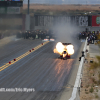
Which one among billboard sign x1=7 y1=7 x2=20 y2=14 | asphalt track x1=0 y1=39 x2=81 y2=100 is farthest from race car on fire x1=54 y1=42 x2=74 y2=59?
billboard sign x1=7 y1=7 x2=20 y2=14

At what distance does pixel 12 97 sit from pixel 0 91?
1.58 metres

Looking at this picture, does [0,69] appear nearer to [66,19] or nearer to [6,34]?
[6,34]

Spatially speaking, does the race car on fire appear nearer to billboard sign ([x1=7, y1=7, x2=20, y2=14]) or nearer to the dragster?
the dragster

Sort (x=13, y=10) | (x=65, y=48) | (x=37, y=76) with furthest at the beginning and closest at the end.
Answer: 1. (x=13, y=10)
2. (x=65, y=48)
3. (x=37, y=76)

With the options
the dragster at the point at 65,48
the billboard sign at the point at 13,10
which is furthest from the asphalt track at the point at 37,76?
the billboard sign at the point at 13,10

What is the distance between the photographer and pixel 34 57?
31156mm

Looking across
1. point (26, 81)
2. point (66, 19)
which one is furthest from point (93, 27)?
point (26, 81)

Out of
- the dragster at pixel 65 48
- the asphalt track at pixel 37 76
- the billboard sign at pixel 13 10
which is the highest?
the billboard sign at pixel 13 10

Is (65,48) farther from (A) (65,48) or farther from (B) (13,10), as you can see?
(B) (13,10)

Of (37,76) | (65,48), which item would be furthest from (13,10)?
(37,76)

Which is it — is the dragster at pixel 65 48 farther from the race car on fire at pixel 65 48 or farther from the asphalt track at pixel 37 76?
the asphalt track at pixel 37 76

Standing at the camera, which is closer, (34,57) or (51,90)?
(51,90)

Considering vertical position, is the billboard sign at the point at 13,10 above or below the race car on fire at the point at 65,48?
above

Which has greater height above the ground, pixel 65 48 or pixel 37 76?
pixel 65 48
